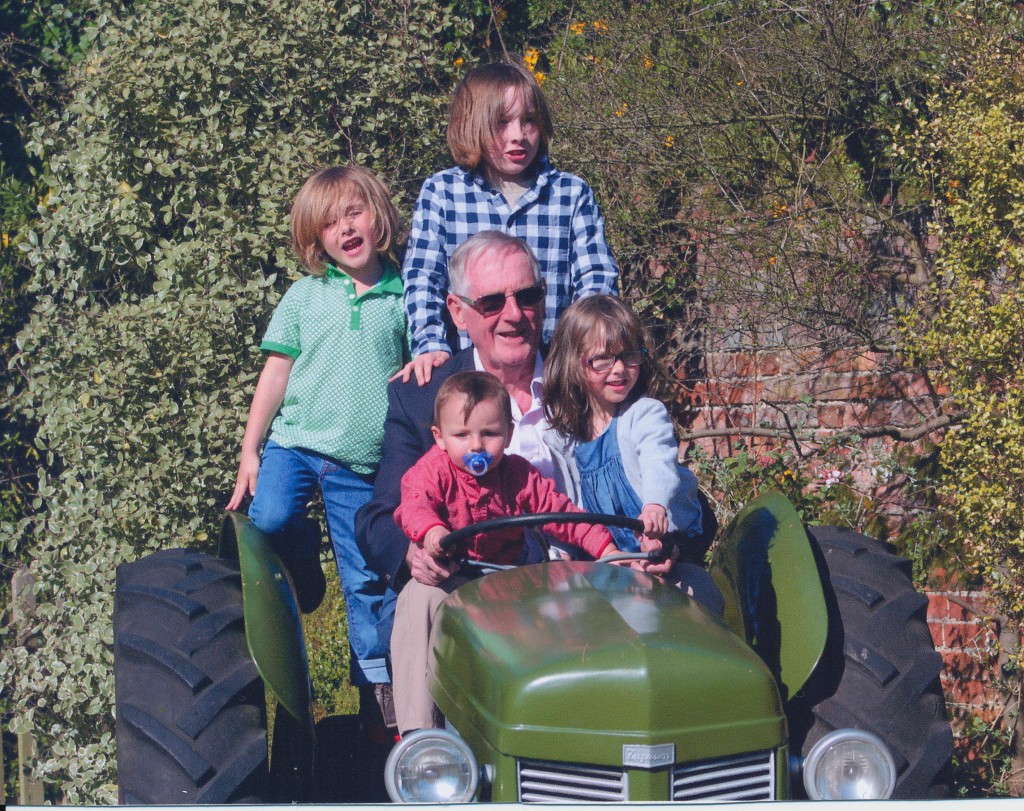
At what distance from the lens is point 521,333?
3.03 metres

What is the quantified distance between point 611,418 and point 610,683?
101cm

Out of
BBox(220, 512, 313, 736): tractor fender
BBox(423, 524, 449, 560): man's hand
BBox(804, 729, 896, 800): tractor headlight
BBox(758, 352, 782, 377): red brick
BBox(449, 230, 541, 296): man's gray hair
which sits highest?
BBox(449, 230, 541, 296): man's gray hair

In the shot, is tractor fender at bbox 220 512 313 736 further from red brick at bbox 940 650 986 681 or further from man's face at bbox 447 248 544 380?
red brick at bbox 940 650 986 681

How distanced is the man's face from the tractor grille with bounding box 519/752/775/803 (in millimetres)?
1185

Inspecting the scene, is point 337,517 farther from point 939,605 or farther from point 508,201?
point 939,605

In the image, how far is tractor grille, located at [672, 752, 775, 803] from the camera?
212 centimetres

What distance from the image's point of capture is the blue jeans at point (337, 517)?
3.32 meters

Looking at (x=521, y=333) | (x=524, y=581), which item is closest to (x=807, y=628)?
(x=524, y=581)

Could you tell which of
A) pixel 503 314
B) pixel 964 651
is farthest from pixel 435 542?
pixel 964 651

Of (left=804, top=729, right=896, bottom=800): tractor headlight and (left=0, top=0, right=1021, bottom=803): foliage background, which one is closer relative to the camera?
(left=804, top=729, right=896, bottom=800): tractor headlight

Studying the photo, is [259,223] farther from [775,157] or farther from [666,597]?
[666,597]

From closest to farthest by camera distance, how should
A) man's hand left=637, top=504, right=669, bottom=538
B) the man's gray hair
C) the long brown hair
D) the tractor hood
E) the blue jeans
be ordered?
the tractor hood → man's hand left=637, top=504, right=669, bottom=538 → the long brown hair → the man's gray hair → the blue jeans

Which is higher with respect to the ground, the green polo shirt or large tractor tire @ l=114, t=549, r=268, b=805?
the green polo shirt

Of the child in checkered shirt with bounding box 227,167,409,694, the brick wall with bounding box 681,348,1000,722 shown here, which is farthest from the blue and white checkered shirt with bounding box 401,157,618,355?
the brick wall with bounding box 681,348,1000,722
